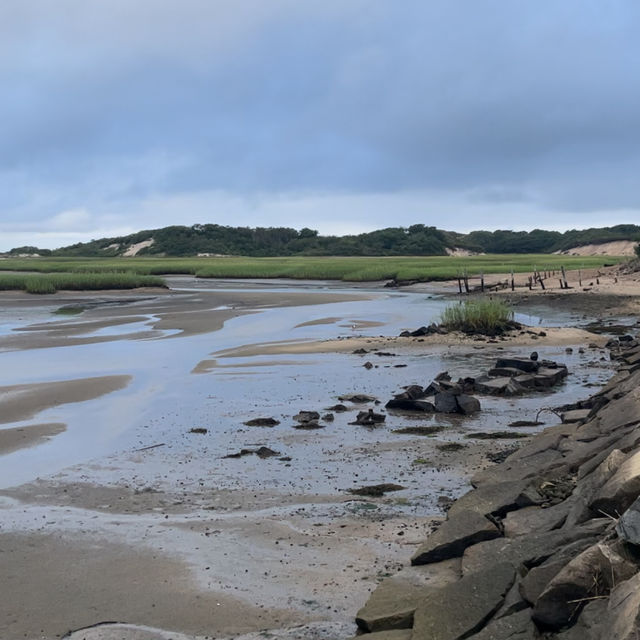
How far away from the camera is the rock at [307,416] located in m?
12.4

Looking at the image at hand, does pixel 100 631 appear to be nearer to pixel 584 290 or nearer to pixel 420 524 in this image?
pixel 420 524

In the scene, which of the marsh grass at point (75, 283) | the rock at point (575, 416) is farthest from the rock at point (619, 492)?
the marsh grass at point (75, 283)

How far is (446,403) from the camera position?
13.1 m

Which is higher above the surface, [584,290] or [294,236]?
[294,236]

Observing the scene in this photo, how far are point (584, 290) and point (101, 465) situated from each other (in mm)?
35248

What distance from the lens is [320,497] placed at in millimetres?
8492

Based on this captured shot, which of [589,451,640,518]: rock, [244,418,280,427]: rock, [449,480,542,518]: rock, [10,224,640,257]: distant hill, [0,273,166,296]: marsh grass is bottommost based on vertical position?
[244,418,280,427]: rock

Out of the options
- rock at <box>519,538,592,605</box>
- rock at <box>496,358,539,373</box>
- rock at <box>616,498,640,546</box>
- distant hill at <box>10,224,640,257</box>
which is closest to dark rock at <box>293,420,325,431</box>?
rock at <box>496,358,539,373</box>

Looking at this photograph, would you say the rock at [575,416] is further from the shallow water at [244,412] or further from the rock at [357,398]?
the rock at [357,398]

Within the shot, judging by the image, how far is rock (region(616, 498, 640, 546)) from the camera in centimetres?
413

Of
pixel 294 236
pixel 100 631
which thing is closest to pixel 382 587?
pixel 100 631

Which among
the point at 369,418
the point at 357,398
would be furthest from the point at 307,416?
the point at 357,398

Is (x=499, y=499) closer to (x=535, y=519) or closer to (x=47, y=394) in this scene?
(x=535, y=519)

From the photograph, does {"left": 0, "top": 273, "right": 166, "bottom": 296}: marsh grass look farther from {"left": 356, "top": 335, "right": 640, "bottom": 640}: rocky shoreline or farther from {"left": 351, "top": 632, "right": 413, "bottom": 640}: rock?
{"left": 351, "top": 632, "right": 413, "bottom": 640}: rock
